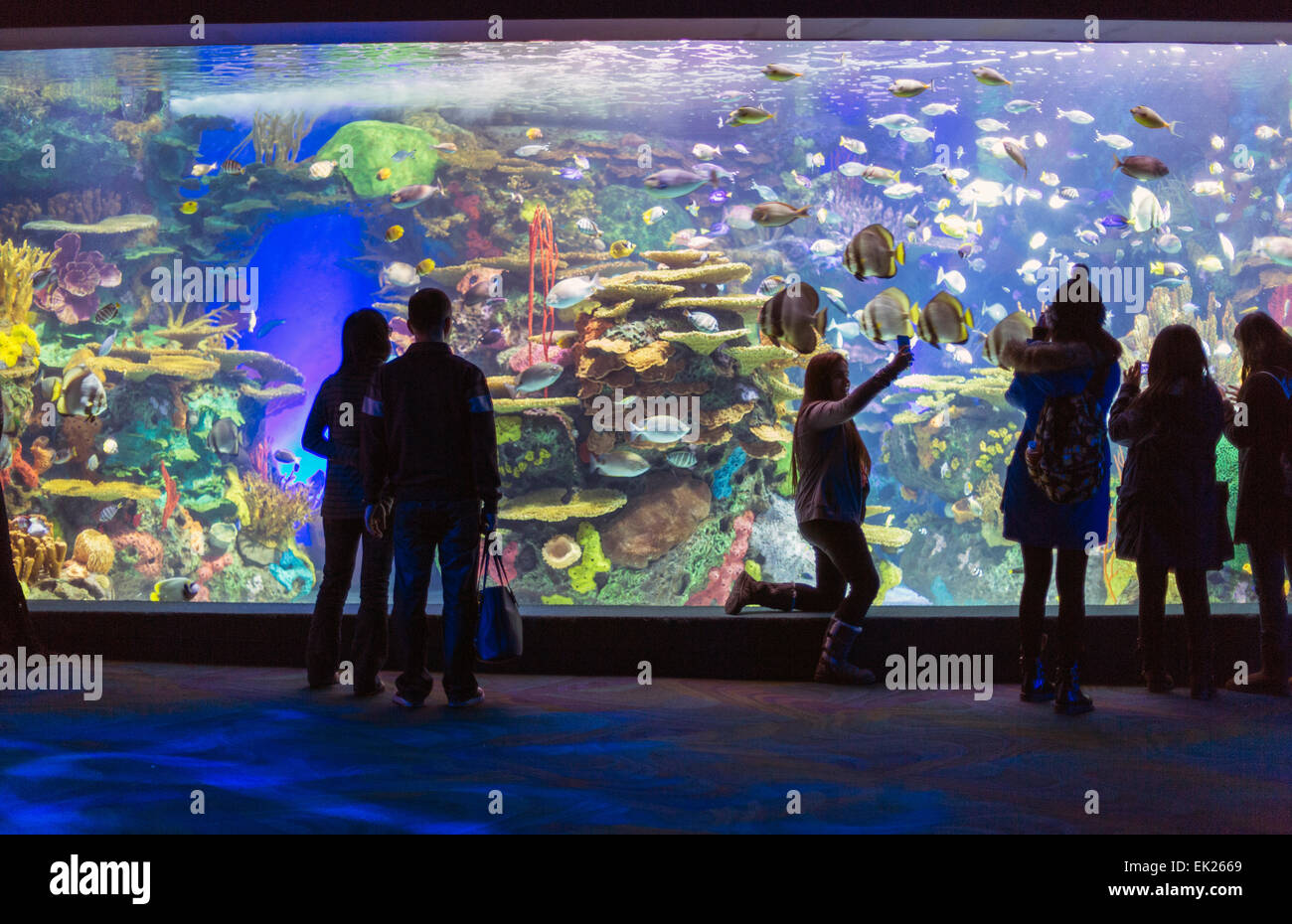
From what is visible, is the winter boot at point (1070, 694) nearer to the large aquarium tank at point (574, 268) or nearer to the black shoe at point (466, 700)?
the black shoe at point (466, 700)

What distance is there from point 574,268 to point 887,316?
6937 millimetres

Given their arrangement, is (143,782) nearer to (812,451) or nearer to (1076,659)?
(812,451)

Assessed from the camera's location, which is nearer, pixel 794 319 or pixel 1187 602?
pixel 1187 602

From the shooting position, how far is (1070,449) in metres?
3.71

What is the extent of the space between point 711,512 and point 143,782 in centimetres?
763

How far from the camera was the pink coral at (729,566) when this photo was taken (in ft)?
33.9

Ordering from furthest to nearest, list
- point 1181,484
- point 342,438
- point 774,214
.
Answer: point 774,214 → point 342,438 → point 1181,484

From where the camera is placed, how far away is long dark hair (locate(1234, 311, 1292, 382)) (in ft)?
13.7

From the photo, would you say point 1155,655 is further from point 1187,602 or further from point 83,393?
point 83,393

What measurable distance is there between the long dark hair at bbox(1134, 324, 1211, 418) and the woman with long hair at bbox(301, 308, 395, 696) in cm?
354

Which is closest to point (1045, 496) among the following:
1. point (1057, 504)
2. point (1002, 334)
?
point (1057, 504)

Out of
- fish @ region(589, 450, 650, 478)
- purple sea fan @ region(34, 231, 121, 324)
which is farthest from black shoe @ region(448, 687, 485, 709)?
purple sea fan @ region(34, 231, 121, 324)
